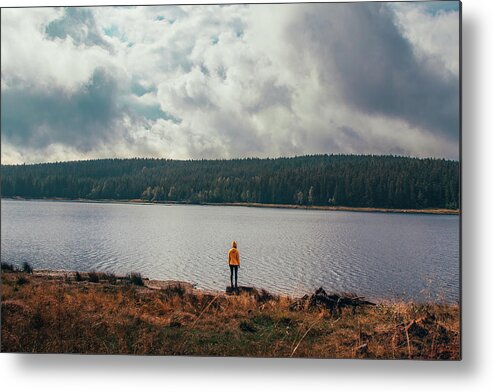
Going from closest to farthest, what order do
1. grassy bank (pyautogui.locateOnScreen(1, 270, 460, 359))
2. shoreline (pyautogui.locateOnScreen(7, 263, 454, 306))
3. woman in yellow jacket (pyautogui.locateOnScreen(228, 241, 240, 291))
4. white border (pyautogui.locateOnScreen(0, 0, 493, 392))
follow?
white border (pyautogui.locateOnScreen(0, 0, 493, 392)), grassy bank (pyautogui.locateOnScreen(1, 270, 460, 359)), shoreline (pyautogui.locateOnScreen(7, 263, 454, 306)), woman in yellow jacket (pyautogui.locateOnScreen(228, 241, 240, 291))

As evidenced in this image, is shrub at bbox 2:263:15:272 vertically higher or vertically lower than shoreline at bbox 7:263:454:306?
higher

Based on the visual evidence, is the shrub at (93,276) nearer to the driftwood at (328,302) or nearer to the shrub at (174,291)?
the shrub at (174,291)

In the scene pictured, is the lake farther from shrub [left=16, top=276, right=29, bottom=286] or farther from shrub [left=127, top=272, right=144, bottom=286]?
shrub [left=16, top=276, right=29, bottom=286]

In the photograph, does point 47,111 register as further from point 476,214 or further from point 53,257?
point 476,214

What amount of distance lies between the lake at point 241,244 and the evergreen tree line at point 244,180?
0.70ft

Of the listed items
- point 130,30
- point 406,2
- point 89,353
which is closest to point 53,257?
point 89,353

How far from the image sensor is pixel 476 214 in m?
7.20

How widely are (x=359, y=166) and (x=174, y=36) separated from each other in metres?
→ 3.40

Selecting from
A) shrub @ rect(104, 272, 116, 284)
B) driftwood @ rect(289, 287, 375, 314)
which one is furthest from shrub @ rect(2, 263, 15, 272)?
driftwood @ rect(289, 287, 375, 314)

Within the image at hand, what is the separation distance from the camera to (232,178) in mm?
8469

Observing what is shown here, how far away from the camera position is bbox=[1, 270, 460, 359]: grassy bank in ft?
24.2

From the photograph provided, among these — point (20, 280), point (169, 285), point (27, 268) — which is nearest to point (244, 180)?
point (169, 285)

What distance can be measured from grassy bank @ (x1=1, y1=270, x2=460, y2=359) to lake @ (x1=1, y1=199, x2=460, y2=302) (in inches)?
9.9

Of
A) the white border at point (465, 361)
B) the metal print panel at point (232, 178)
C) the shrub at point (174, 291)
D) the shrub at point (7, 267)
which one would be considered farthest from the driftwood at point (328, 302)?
the shrub at point (7, 267)
